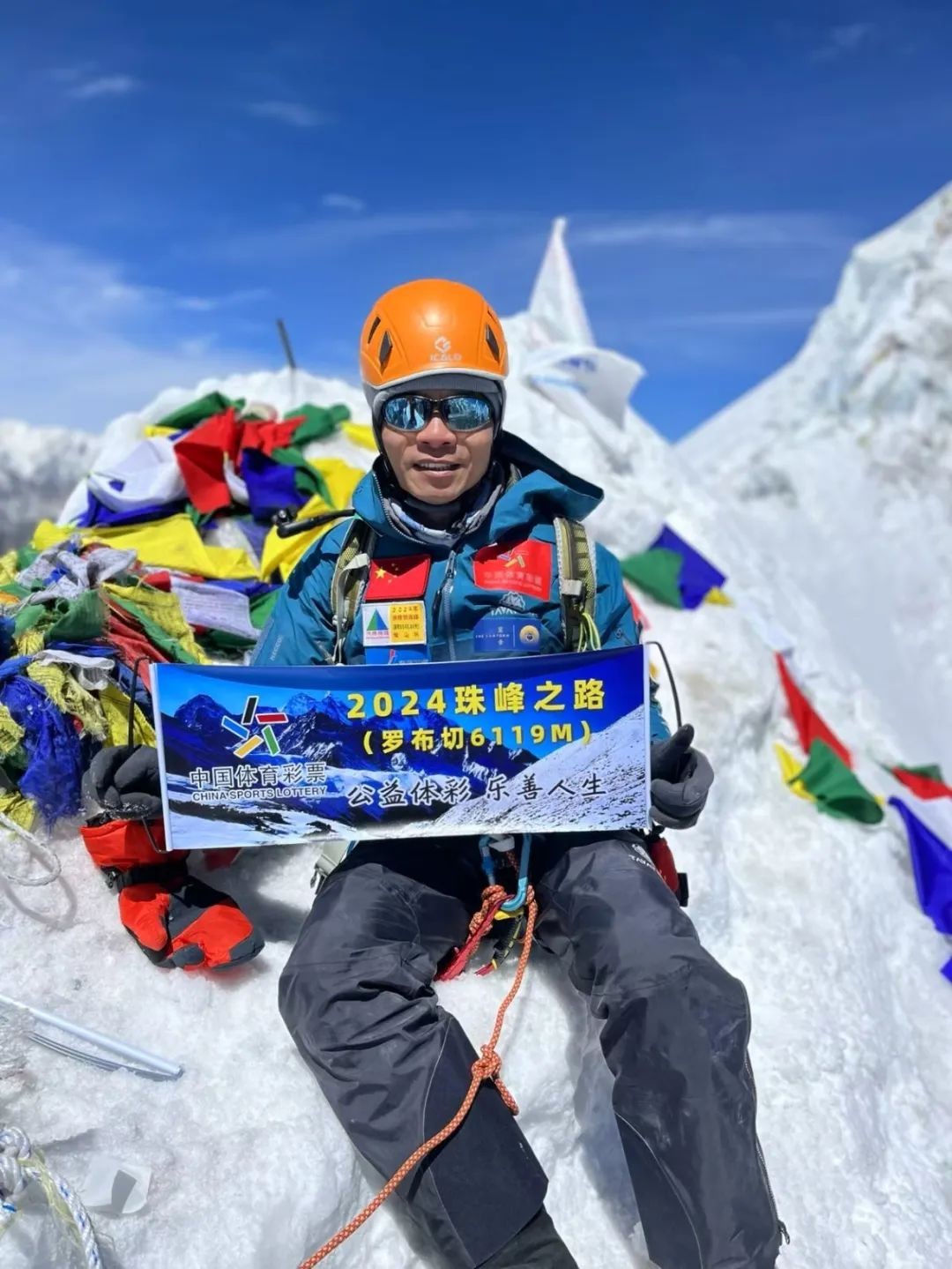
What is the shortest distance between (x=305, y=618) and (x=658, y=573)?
3.60 metres

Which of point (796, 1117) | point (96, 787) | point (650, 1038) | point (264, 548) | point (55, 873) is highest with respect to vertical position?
point (264, 548)

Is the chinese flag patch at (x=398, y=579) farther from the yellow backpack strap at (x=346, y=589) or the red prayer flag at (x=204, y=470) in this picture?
the red prayer flag at (x=204, y=470)

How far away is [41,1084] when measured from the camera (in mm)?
2281

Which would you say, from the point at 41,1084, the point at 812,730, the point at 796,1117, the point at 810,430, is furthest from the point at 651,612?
the point at 810,430

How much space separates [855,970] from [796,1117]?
915 mm

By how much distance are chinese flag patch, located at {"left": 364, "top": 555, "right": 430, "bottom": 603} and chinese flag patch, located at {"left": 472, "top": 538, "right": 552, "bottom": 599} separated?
16cm

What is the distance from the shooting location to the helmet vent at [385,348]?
8.96 ft

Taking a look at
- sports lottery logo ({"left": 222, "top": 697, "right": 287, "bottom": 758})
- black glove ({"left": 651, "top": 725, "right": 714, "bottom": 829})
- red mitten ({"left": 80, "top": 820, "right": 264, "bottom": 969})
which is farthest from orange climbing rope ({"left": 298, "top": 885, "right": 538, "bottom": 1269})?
sports lottery logo ({"left": 222, "top": 697, "right": 287, "bottom": 758})

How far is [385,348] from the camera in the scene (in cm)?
274

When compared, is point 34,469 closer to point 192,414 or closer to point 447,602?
point 192,414

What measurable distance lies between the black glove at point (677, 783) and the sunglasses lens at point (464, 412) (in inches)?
43.0

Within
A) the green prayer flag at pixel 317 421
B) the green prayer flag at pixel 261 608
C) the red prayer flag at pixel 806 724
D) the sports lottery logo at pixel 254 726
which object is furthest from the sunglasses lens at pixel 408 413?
the red prayer flag at pixel 806 724

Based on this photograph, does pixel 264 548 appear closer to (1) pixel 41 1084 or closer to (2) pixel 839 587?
(1) pixel 41 1084

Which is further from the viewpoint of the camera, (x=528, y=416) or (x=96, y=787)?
(x=528, y=416)
